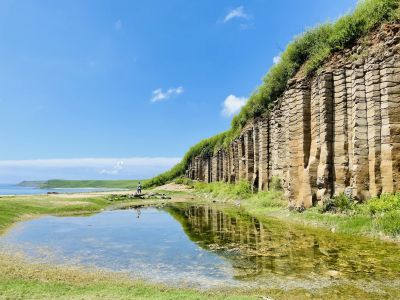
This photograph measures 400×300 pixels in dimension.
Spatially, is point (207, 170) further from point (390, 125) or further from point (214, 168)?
point (390, 125)

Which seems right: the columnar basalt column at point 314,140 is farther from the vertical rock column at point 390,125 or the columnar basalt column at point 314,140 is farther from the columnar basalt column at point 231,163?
the columnar basalt column at point 231,163

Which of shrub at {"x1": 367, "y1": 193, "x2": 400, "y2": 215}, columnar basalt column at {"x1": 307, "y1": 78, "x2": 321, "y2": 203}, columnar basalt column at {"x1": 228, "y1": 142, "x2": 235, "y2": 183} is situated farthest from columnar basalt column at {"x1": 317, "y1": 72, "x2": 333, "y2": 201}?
columnar basalt column at {"x1": 228, "y1": 142, "x2": 235, "y2": 183}

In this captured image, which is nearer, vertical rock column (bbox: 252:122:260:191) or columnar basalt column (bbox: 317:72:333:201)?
columnar basalt column (bbox: 317:72:333:201)

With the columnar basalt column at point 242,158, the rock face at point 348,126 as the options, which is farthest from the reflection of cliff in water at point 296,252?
the columnar basalt column at point 242,158

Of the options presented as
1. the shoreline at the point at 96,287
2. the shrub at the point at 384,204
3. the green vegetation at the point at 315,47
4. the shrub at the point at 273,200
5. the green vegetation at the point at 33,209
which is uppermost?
the green vegetation at the point at 315,47

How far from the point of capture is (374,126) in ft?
65.1

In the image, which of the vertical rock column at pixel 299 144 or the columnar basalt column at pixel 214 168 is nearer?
the vertical rock column at pixel 299 144

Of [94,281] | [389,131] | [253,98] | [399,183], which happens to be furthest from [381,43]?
[253,98]

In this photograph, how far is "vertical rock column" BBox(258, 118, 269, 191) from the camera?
38.9m

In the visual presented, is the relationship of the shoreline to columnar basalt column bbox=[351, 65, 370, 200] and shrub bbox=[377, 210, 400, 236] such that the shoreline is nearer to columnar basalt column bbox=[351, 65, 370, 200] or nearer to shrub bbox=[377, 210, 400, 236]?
shrub bbox=[377, 210, 400, 236]

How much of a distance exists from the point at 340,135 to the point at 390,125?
12.9ft

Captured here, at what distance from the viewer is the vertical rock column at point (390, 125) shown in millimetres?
18641

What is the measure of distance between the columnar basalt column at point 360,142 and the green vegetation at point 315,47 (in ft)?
16.9

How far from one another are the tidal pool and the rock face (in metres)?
3.88
